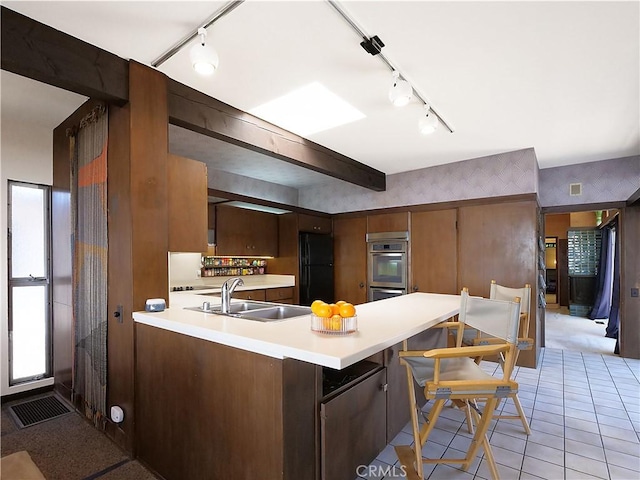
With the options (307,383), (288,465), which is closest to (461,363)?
(307,383)

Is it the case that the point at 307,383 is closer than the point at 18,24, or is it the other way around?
the point at 307,383

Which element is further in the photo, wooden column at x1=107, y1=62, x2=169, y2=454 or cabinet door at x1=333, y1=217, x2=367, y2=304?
cabinet door at x1=333, y1=217, x2=367, y2=304

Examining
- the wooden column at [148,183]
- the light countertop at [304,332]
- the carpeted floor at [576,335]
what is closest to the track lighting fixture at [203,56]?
the wooden column at [148,183]

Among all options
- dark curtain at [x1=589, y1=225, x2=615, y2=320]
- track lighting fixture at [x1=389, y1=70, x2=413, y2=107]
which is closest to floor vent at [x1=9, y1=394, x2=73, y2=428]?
track lighting fixture at [x1=389, y1=70, x2=413, y2=107]

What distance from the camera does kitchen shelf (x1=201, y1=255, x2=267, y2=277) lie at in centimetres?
476

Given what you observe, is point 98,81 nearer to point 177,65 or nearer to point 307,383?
point 177,65

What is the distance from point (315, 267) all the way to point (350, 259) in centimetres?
60

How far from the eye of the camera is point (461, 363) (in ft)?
6.47

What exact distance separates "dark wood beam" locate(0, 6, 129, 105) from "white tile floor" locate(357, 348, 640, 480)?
266 cm

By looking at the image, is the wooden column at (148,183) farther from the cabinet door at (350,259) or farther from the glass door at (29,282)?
the cabinet door at (350,259)

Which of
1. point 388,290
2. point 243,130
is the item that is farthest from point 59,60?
point 388,290

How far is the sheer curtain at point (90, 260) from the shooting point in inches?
→ 92.4

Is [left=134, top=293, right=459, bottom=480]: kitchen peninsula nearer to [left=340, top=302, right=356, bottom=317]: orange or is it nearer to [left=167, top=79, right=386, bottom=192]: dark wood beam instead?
[left=340, top=302, right=356, bottom=317]: orange

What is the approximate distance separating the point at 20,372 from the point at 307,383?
3.18 m
